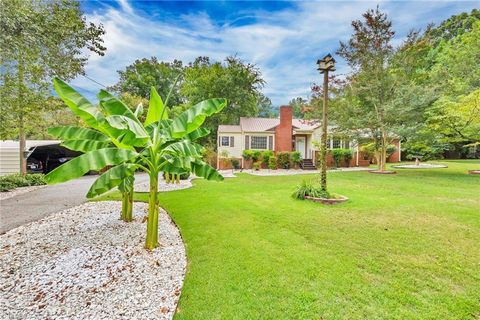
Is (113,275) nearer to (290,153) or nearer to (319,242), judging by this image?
(319,242)

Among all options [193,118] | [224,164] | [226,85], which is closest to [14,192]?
[193,118]

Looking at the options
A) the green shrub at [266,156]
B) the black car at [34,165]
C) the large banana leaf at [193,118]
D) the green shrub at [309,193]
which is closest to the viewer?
the large banana leaf at [193,118]

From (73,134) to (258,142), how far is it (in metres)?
18.8

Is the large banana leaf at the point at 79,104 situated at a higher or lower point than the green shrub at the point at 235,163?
higher

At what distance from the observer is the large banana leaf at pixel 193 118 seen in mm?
4133

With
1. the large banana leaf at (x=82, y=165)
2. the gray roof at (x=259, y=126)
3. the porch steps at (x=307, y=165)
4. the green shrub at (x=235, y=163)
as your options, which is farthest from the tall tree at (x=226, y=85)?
the large banana leaf at (x=82, y=165)

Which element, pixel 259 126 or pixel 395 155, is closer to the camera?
pixel 259 126

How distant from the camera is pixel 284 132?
2191 centimetres

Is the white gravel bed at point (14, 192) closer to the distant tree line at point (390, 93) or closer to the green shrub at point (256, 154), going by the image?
the green shrub at point (256, 154)

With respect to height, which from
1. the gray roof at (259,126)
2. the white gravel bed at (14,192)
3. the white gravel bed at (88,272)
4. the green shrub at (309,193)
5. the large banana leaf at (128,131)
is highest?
the gray roof at (259,126)

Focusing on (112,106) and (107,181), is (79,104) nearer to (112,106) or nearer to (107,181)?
(112,106)

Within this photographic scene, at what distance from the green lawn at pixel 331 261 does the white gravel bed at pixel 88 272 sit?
36 centimetres

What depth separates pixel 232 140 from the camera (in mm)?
22734

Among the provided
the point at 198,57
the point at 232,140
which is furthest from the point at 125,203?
the point at 198,57
